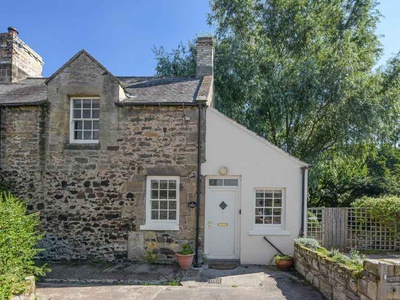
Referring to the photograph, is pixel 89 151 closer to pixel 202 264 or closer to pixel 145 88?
pixel 145 88

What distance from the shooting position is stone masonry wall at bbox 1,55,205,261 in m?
11.4

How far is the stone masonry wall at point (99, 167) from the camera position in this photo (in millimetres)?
11430

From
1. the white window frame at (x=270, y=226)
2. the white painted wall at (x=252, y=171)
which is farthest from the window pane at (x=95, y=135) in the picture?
the white window frame at (x=270, y=226)

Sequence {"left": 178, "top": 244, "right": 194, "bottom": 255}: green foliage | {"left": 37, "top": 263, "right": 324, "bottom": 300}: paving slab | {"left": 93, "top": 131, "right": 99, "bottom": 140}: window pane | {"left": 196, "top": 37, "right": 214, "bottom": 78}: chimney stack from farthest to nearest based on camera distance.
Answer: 1. {"left": 196, "top": 37, "right": 214, "bottom": 78}: chimney stack
2. {"left": 93, "top": 131, "right": 99, "bottom": 140}: window pane
3. {"left": 178, "top": 244, "right": 194, "bottom": 255}: green foliage
4. {"left": 37, "top": 263, "right": 324, "bottom": 300}: paving slab

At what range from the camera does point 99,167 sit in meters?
11.6

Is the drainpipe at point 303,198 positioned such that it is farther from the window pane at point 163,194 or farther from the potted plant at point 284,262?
the window pane at point 163,194

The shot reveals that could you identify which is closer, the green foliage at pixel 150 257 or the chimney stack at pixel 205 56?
the green foliage at pixel 150 257

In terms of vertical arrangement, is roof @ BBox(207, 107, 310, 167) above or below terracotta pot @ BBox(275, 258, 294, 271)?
above

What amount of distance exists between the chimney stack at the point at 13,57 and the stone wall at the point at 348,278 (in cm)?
1361

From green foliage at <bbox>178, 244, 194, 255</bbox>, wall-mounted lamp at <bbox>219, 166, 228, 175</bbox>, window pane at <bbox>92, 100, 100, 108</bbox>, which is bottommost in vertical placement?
green foliage at <bbox>178, 244, 194, 255</bbox>

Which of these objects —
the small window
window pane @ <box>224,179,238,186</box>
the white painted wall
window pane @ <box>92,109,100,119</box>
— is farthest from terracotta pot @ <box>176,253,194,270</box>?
window pane @ <box>92,109,100,119</box>

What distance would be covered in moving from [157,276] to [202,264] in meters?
1.89

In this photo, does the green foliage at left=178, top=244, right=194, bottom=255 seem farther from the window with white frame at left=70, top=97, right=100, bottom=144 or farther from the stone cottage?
the window with white frame at left=70, top=97, right=100, bottom=144

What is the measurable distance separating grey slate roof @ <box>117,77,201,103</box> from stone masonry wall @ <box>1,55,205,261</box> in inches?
15.6
